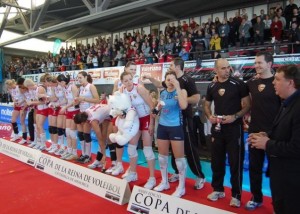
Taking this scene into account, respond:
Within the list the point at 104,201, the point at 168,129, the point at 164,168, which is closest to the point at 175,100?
the point at 168,129

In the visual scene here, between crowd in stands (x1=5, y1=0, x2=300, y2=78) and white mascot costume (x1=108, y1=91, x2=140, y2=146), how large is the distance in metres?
5.84

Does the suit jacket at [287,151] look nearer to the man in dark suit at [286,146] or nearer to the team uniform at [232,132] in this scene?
the man in dark suit at [286,146]

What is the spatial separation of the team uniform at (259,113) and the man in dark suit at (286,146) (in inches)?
40.2

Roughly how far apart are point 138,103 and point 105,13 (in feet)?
23.9

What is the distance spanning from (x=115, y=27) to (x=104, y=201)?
54.5ft

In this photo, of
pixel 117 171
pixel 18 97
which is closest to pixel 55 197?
pixel 117 171

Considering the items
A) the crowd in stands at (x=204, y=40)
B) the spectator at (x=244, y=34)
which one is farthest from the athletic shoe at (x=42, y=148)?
the spectator at (x=244, y=34)

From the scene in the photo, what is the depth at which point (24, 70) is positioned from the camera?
19.9 m

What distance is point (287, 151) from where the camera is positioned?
5.66ft

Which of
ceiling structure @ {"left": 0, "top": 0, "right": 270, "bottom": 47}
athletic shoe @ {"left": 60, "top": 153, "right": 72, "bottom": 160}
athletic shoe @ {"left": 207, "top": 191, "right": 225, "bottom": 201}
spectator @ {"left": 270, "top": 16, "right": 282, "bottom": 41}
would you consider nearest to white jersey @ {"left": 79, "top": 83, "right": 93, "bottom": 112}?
athletic shoe @ {"left": 60, "top": 153, "right": 72, "bottom": 160}

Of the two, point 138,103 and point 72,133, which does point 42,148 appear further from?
point 138,103

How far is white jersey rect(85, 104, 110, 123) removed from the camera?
4.51 m

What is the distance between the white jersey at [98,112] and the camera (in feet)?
14.8

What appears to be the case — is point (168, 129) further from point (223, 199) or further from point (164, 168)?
point (223, 199)
